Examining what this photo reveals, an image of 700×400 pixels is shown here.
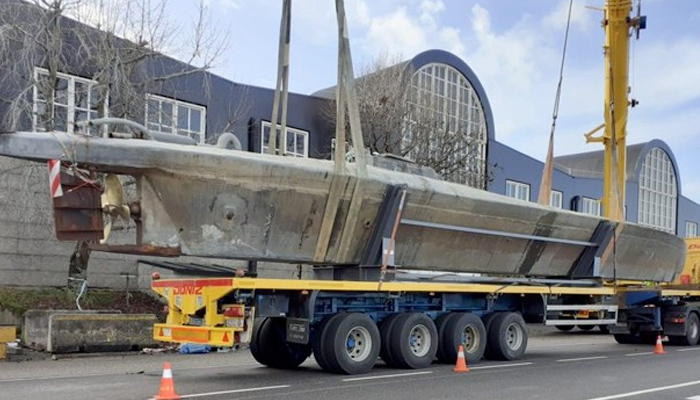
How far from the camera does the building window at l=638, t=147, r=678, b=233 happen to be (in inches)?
1960

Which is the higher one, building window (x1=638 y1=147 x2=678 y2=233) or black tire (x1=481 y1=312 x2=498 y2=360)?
building window (x1=638 y1=147 x2=678 y2=233)

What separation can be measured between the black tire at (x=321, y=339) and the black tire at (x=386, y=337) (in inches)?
43.0

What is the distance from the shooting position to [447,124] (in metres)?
28.7

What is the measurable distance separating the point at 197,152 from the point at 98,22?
9585 millimetres

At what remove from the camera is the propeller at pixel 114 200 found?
10000mm

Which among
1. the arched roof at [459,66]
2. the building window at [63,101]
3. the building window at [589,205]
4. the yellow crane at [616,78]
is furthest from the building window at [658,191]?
the building window at [63,101]

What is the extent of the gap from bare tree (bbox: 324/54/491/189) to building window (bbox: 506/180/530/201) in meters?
8.27

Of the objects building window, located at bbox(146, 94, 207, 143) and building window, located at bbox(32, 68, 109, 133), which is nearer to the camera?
building window, located at bbox(32, 68, 109, 133)

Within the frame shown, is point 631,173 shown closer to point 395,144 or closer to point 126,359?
point 395,144

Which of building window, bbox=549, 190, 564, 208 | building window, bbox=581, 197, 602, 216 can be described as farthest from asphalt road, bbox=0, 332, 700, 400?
building window, bbox=581, 197, 602, 216

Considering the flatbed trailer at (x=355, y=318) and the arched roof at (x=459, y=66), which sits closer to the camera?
the flatbed trailer at (x=355, y=318)

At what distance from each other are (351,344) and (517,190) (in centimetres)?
2880

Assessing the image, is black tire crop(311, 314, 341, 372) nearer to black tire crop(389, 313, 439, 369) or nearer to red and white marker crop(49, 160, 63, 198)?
black tire crop(389, 313, 439, 369)

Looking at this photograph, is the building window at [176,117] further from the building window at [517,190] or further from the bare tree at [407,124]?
the building window at [517,190]
